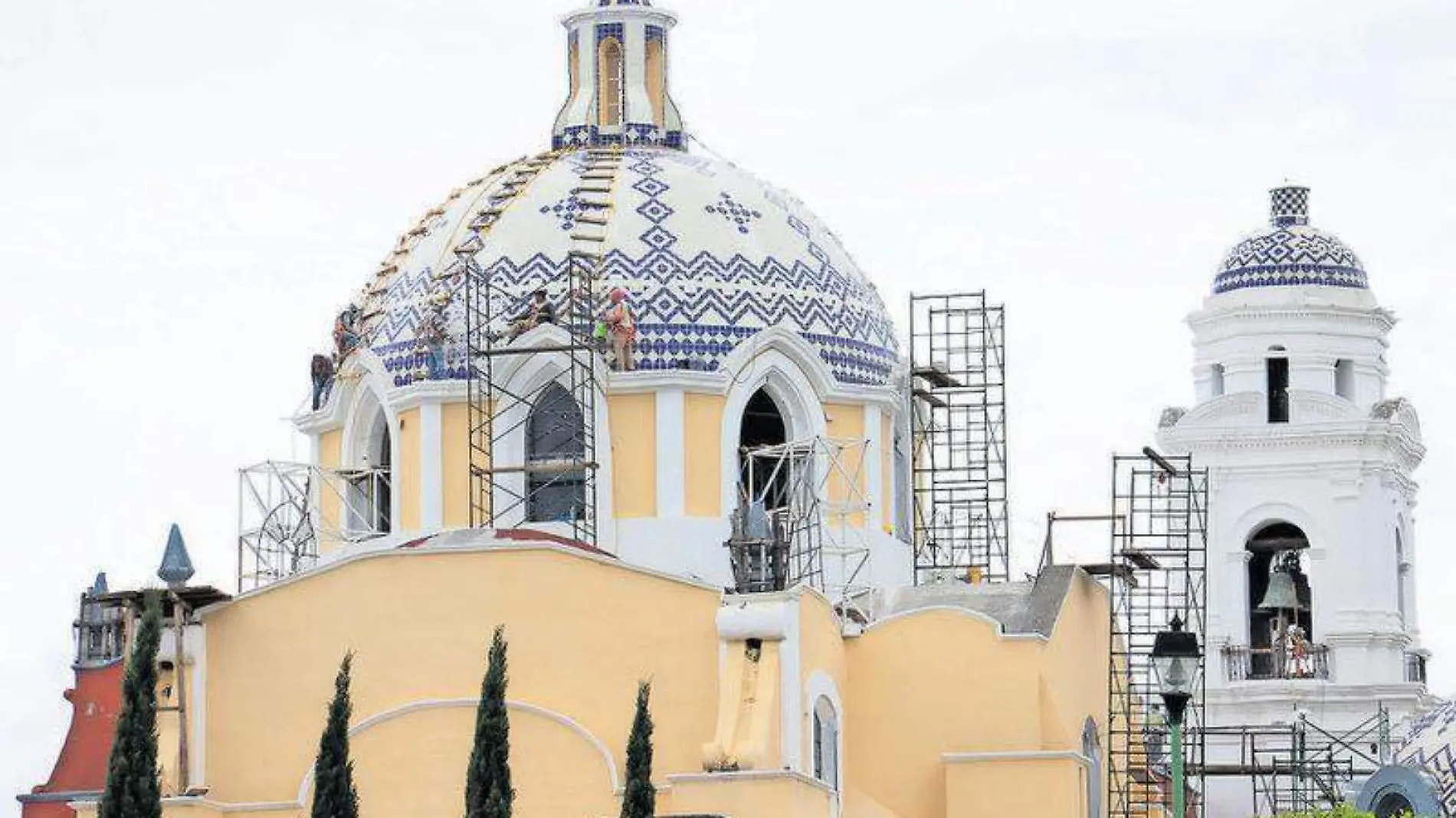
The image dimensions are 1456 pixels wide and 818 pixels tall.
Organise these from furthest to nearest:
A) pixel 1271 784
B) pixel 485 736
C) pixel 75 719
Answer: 1. pixel 1271 784
2. pixel 75 719
3. pixel 485 736

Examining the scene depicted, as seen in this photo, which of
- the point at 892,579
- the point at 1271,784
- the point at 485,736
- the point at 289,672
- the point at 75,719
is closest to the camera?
the point at 485,736

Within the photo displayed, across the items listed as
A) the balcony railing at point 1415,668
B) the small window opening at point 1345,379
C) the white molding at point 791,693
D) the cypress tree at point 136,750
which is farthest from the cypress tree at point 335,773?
the small window opening at point 1345,379

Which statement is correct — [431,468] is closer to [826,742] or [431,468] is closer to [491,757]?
[826,742]

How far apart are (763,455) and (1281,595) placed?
672 inches

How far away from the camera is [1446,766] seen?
5606 centimetres

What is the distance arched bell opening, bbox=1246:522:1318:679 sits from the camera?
224 ft

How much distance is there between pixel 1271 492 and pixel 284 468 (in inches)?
748

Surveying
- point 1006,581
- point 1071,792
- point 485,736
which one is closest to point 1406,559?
point 1006,581

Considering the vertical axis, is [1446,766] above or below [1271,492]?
below

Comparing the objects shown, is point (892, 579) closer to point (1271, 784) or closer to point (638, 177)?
point (638, 177)

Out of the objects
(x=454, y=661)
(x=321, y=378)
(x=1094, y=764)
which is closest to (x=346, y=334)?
(x=321, y=378)

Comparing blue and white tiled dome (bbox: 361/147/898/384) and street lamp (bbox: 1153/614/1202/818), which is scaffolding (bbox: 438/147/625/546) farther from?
street lamp (bbox: 1153/614/1202/818)

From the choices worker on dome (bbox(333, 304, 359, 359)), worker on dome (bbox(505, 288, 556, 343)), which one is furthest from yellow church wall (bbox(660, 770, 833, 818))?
worker on dome (bbox(333, 304, 359, 359))

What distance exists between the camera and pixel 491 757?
149ft
